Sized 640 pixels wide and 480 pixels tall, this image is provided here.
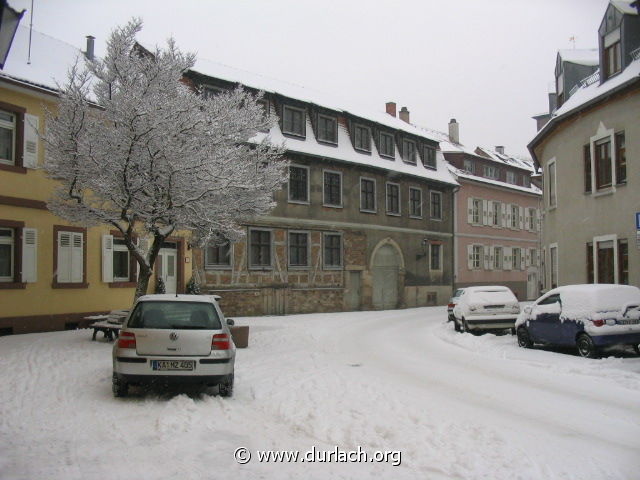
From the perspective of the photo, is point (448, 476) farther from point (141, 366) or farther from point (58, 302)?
point (58, 302)

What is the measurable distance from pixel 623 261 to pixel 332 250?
15214mm

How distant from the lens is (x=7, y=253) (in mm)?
17250

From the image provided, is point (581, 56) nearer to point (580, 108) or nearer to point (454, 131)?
point (580, 108)

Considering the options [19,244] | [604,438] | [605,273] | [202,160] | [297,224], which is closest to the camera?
[604,438]

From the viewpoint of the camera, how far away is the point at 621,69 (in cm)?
1827

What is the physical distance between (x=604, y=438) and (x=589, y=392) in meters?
3.01

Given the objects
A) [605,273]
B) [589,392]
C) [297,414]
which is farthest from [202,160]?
[605,273]

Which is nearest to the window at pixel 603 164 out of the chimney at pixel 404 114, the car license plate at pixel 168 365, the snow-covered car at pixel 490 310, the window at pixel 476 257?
the snow-covered car at pixel 490 310

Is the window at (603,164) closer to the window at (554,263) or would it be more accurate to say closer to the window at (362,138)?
the window at (554,263)

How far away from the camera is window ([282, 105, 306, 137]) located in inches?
1134

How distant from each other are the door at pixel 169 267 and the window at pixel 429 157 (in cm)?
1903

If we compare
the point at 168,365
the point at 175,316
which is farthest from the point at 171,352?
the point at 175,316

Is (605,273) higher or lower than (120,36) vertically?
lower

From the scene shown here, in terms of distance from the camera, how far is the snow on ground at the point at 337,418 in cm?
584
